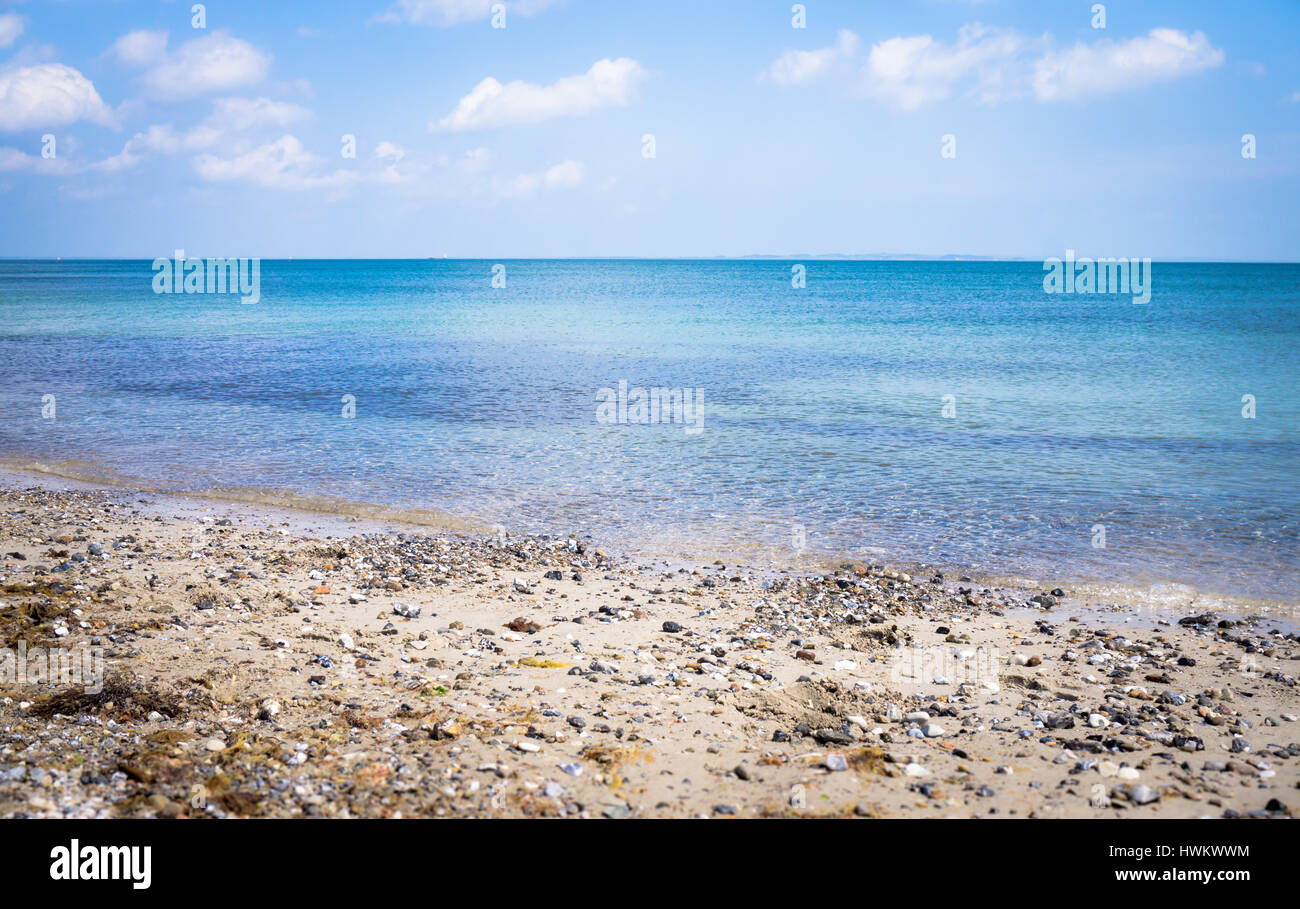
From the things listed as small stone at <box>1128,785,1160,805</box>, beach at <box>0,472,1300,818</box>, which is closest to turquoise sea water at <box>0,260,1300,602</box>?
beach at <box>0,472,1300,818</box>

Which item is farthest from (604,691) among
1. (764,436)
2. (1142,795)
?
(764,436)

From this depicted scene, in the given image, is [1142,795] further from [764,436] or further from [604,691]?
[764,436]

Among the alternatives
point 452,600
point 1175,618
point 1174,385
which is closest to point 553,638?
A: point 452,600

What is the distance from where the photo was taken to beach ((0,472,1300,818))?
5707 millimetres

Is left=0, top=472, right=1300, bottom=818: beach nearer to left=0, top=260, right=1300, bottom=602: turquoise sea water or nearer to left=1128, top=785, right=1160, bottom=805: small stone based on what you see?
left=1128, top=785, right=1160, bottom=805: small stone

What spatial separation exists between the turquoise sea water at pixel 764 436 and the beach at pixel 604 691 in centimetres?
222

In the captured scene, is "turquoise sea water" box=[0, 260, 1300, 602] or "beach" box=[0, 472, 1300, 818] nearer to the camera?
"beach" box=[0, 472, 1300, 818]

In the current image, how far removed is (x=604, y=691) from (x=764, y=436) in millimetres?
13050

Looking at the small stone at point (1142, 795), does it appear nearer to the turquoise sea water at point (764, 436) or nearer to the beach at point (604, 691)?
the beach at point (604, 691)

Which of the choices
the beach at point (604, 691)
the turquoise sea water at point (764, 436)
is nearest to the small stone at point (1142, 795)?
the beach at point (604, 691)

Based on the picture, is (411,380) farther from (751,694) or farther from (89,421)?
(751,694)

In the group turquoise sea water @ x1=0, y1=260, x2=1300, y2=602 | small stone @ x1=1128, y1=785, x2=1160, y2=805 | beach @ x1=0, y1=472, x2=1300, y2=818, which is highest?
turquoise sea water @ x1=0, y1=260, x2=1300, y2=602

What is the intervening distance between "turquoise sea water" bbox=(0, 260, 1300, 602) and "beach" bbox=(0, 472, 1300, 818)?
7.29 ft

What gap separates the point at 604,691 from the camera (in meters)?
7.46
